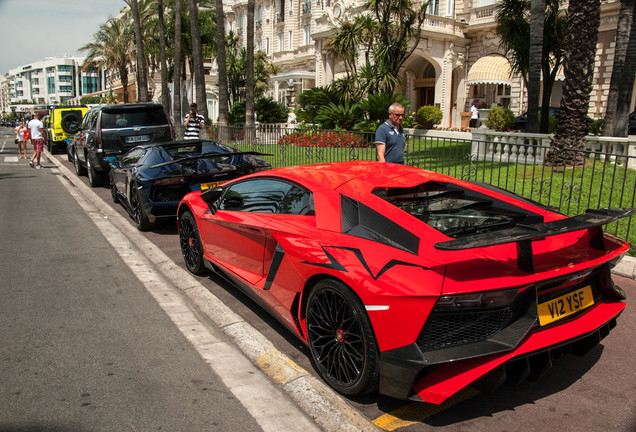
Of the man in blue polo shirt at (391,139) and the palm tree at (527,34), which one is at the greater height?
the palm tree at (527,34)

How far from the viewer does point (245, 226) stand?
4363 mm

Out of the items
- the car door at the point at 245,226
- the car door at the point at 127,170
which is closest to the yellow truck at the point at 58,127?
the car door at the point at 127,170

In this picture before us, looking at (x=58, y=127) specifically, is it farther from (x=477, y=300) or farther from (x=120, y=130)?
(x=477, y=300)

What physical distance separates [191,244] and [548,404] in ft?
13.2

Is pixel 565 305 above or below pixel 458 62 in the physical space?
below

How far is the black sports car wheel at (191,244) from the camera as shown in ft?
18.4

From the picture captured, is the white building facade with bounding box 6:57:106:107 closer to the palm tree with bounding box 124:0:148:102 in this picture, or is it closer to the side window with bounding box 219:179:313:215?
the palm tree with bounding box 124:0:148:102

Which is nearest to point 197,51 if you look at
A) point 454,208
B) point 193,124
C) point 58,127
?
Answer: point 58,127

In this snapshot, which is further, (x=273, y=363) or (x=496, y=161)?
(x=496, y=161)

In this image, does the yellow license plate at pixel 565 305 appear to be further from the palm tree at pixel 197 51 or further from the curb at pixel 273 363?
the palm tree at pixel 197 51

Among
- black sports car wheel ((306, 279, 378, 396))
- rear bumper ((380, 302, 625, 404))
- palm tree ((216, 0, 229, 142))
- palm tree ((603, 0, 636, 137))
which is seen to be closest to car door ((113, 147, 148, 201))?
black sports car wheel ((306, 279, 378, 396))

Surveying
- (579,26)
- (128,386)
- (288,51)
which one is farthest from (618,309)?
(288,51)

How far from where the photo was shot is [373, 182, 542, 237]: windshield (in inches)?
145

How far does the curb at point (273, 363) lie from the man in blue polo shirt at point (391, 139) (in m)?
3.17
